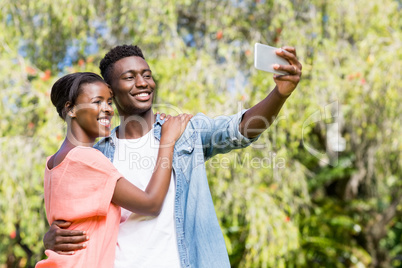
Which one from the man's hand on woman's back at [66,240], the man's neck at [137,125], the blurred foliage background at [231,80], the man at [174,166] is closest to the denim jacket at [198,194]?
the man at [174,166]

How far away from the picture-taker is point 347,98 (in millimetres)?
4613

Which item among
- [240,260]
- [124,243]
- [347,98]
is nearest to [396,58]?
[347,98]

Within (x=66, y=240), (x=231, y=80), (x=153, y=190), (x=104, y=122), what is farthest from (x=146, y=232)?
(x=231, y=80)

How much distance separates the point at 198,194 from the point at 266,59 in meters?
0.57

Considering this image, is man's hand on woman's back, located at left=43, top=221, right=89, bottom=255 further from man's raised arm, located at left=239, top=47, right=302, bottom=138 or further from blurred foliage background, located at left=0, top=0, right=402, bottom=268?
blurred foliage background, located at left=0, top=0, right=402, bottom=268

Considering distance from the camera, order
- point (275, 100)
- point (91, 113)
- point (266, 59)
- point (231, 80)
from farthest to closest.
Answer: point (231, 80)
point (91, 113)
point (275, 100)
point (266, 59)

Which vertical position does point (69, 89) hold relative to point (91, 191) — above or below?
above

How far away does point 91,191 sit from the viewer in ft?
4.90

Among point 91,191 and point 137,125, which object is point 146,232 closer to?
point 91,191

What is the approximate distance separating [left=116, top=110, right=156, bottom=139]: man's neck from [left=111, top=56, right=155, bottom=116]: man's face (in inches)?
1.3

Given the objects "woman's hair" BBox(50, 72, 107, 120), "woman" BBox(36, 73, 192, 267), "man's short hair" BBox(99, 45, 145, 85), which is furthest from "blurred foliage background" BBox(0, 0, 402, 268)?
"woman" BBox(36, 73, 192, 267)

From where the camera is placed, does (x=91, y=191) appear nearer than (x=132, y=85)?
Yes

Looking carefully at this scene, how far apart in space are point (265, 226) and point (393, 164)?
5.93 feet

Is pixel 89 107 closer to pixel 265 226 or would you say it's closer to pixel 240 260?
pixel 265 226
